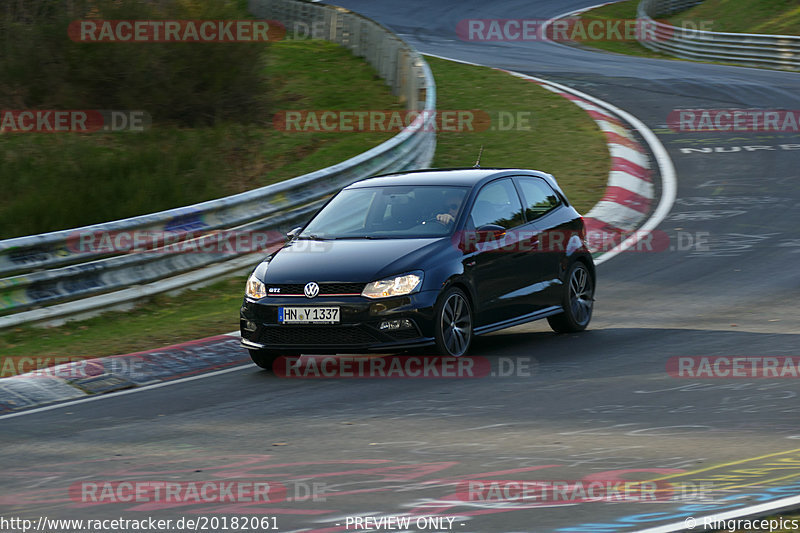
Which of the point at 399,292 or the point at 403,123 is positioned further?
the point at 403,123

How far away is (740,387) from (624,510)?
326 centimetres

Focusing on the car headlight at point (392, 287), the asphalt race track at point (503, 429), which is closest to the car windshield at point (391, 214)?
the car headlight at point (392, 287)

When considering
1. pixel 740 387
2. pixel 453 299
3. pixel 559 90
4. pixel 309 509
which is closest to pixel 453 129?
pixel 559 90

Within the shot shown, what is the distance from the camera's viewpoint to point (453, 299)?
1006 cm

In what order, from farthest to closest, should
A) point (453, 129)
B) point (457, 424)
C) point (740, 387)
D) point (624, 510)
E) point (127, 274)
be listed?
point (453, 129) → point (127, 274) → point (740, 387) → point (457, 424) → point (624, 510)

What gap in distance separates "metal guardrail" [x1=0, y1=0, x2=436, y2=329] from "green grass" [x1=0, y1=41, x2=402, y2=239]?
216 cm

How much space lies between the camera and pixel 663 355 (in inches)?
396

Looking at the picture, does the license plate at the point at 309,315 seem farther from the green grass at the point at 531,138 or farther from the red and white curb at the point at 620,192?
the green grass at the point at 531,138

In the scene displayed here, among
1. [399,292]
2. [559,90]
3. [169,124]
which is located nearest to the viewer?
[399,292]

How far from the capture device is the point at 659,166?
67.2 ft

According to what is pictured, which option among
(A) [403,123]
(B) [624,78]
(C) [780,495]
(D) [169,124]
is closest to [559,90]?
(B) [624,78]

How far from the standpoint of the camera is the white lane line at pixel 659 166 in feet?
51.1

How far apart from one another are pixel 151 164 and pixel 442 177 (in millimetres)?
8566

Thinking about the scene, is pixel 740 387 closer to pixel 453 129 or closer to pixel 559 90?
pixel 453 129
